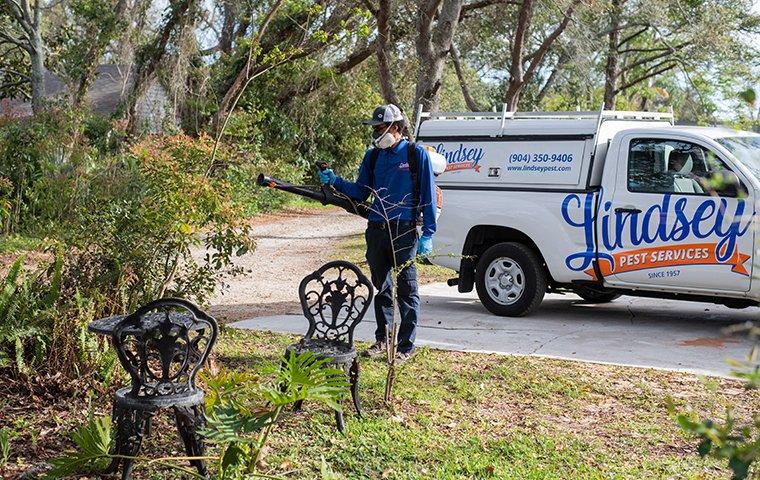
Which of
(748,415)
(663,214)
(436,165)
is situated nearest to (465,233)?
(436,165)

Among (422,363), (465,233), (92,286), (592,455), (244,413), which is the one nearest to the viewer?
(244,413)

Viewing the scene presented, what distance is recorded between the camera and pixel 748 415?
21.5 feet

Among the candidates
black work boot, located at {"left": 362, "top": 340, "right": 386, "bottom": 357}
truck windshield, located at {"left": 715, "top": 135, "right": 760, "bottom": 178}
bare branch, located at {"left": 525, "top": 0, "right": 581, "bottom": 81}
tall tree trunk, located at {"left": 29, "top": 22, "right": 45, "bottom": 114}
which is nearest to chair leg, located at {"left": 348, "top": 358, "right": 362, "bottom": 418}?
black work boot, located at {"left": 362, "top": 340, "right": 386, "bottom": 357}

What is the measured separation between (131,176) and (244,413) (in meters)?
2.94

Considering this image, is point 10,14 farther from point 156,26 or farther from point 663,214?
point 663,214

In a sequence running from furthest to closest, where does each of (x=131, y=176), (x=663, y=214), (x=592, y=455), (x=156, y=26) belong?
(x=156, y=26), (x=663, y=214), (x=131, y=176), (x=592, y=455)

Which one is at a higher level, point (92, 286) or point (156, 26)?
point (156, 26)

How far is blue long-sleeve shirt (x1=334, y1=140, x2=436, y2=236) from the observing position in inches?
297

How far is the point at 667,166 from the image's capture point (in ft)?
30.2

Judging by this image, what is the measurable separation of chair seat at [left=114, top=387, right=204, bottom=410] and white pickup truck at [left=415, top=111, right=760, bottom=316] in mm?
4331

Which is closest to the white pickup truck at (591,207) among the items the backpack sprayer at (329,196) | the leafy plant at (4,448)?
the backpack sprayer at (329,196)

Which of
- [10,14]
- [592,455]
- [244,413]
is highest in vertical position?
[10,14]

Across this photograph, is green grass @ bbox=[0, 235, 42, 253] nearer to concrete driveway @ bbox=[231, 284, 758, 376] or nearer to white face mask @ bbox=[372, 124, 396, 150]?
concrete driveway @ bbox=[231, 284, 758, 376]

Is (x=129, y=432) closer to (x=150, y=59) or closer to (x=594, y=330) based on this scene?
(x=594, y=330)
